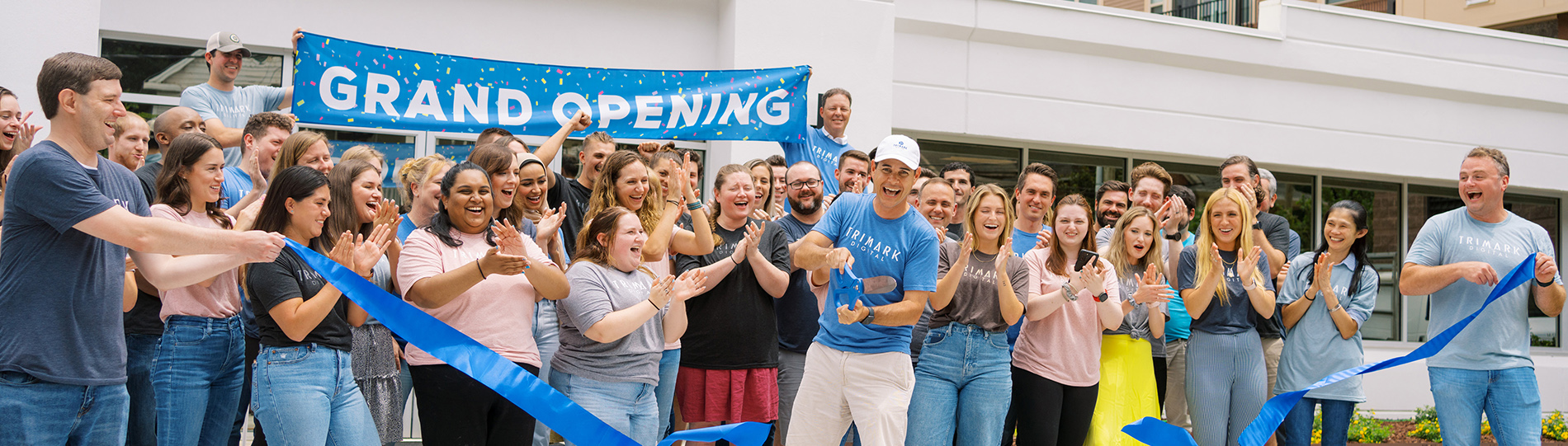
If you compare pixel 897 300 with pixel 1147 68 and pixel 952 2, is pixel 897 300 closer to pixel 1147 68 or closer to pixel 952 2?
pixel 952 2

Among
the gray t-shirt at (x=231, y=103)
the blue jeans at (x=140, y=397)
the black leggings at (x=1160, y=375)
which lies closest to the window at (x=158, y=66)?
the gray t-shirt at (x=231, y=103)

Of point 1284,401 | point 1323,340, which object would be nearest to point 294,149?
point 1284,401

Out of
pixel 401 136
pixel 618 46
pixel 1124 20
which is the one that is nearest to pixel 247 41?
pixel 401 136

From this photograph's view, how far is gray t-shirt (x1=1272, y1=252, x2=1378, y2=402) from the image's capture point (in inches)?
254

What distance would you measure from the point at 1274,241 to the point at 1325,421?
139cm

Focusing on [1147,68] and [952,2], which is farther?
[1147,68]

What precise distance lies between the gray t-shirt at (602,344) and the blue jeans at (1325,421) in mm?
4193

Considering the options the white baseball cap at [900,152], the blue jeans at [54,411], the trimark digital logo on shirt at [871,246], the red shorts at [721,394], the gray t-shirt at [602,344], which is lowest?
the red shorts at [721,394]

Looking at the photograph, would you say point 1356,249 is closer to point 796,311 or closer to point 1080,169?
point 796,311

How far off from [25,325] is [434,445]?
1.49 m

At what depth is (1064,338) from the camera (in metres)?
5.71

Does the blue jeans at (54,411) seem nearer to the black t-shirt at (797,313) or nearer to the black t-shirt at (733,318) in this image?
the black t-shirt at (733,318)

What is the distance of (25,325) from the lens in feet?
10.8

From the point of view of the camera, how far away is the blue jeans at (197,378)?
427cm
